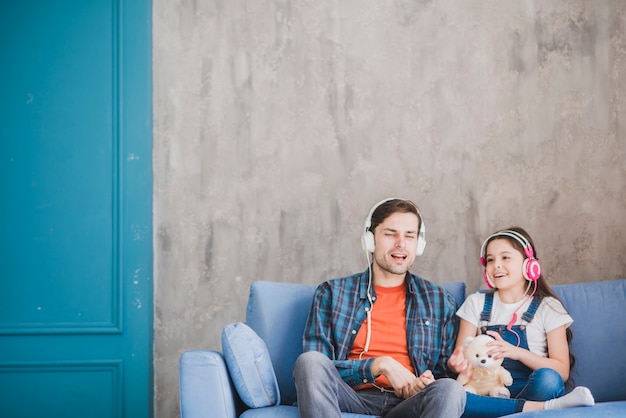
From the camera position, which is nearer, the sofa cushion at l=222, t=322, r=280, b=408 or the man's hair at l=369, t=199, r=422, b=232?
the sofa cushion at l=222, t=322, r=280, b=408

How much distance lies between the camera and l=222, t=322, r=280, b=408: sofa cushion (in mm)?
2373

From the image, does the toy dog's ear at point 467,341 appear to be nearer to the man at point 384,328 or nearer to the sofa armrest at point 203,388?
the man at point 384,328

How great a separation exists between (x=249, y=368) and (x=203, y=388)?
194mm

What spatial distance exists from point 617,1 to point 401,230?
1821 millimetres

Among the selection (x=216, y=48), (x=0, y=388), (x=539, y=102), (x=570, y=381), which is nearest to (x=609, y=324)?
Answer: (x=570, y=381)

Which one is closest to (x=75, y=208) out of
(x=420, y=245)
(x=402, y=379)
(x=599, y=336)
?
(x=420, y=245)

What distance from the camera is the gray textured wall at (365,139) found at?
344 cm

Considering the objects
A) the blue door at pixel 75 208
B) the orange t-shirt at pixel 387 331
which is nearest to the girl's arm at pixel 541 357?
the orange t-shirt at pixel 387 331

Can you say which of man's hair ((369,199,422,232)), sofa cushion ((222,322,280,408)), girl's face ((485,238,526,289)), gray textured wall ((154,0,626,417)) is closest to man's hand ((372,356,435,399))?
sofa cushion ((222,322,280,408))

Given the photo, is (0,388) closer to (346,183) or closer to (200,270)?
(200,270)

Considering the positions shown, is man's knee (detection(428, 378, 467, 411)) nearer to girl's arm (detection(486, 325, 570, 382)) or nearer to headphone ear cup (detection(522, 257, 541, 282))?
girl's arm (detection(486, 325, 570, 382))

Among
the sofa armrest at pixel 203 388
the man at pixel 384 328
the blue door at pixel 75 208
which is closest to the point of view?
the sofa armrest at pixel 203 388

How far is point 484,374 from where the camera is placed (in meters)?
2.45

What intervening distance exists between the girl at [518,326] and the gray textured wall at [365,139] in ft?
2.42
